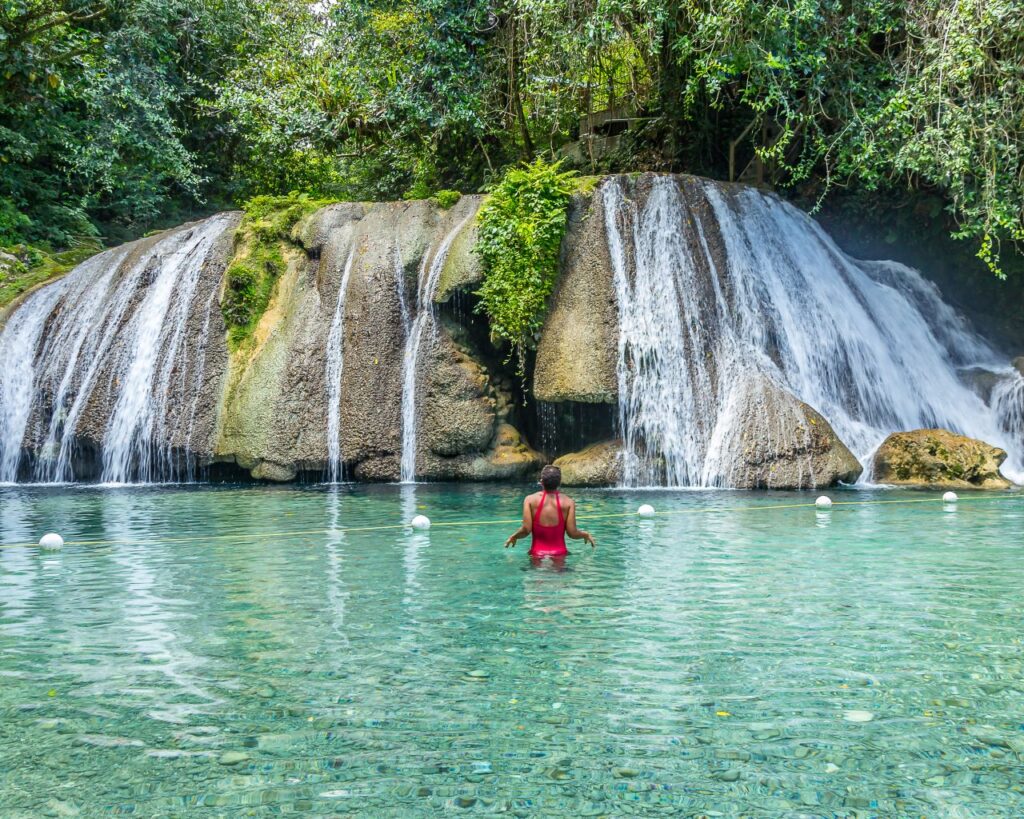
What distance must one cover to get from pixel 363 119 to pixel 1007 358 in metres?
13.6

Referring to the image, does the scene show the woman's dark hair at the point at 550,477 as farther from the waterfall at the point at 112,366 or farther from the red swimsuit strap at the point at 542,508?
the waterfall at the point at 112,366

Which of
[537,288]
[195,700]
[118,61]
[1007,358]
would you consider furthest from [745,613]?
[118,61]

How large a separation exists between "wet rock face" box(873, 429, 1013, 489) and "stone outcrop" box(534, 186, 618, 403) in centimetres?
379

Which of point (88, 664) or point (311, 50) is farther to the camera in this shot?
point (311, 50)

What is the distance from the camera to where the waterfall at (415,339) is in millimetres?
15094

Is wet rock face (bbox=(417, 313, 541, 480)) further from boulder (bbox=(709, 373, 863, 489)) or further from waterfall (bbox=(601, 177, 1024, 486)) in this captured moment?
boulder (bbox=(709, 373, 863, 489))

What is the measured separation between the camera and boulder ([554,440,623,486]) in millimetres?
13664

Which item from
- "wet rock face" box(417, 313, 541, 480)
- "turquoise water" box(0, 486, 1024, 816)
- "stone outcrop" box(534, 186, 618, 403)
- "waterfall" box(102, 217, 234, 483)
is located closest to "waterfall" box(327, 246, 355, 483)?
"wet rock face" box(417, 313, 541, 480)

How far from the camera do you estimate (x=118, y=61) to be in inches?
827

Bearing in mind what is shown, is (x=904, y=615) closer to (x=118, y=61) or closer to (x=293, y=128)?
(x=293, y=128)

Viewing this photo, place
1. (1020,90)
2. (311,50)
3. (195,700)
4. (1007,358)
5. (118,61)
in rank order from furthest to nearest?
1. (311,50)
2. (118,61)
3. (1007,358)
4. (1020,90)
5. (195,700)

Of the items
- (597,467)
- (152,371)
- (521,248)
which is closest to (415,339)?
(521,248)

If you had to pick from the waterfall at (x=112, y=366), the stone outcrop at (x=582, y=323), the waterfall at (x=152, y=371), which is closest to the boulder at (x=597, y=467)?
the stone outcrop at (x=582, y=323)

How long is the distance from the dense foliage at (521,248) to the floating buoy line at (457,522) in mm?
4741
